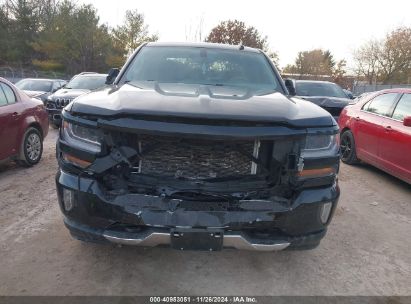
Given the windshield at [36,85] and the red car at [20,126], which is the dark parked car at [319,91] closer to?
the red car at [20,126]

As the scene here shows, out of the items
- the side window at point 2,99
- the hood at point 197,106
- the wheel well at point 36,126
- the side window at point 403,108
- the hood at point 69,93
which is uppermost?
the hood at point 197,106

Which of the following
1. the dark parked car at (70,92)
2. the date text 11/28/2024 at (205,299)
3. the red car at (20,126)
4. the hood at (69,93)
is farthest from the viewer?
the hood at (69,93)

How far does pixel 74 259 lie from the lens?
3.16 metres

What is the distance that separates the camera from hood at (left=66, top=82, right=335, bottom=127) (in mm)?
2422

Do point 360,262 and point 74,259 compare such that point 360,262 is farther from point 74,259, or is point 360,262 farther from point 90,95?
point 90,95

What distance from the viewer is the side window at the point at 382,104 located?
19.8 ft

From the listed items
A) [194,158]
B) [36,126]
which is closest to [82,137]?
[194,158]

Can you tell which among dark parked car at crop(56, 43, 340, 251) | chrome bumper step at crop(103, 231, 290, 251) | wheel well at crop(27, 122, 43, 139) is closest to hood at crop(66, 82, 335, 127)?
dark parked car at crop(56, 43, 340, 251)

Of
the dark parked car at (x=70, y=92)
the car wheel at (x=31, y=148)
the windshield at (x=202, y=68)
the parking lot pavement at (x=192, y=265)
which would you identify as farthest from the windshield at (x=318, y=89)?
the car wheel at (x=31, y=148)

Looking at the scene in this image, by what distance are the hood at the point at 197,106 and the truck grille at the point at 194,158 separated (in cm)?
21

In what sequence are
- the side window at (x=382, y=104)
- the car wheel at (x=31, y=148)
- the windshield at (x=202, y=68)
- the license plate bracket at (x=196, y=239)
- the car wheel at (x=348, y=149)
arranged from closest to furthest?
the license plate bracket at (x=196, y=239) → the windshield at (x=202, y=68) → the car wheel at (x=31, y=148) → the side window at (x=382, y=104) → the car wheel at (x=348, y=149)

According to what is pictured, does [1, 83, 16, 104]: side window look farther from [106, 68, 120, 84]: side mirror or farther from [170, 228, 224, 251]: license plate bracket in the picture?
[170, 228, 224, 251]: license plate bracket

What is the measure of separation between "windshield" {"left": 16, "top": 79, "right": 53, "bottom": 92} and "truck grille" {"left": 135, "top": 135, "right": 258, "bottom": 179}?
1192 centimetres

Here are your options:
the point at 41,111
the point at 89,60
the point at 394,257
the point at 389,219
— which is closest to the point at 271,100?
the point at 394,257
